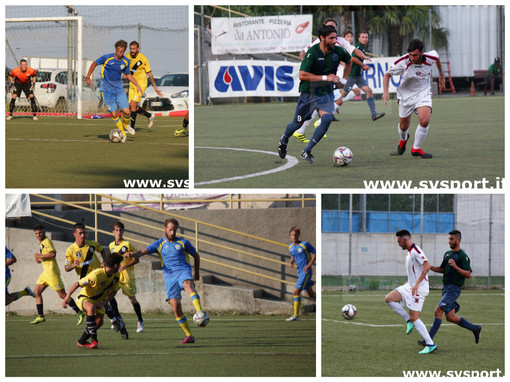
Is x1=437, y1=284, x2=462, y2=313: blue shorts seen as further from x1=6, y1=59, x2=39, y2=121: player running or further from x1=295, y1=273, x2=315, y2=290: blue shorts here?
x1=6, y1=59, x2=39, y2=121: player running

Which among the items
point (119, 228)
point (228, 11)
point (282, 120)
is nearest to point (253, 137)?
point (282, 120)

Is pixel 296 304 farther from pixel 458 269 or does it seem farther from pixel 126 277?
pixel 458 269

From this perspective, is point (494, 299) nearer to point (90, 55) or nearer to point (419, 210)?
point (419, 210)

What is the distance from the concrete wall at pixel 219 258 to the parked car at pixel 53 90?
14.5 feet

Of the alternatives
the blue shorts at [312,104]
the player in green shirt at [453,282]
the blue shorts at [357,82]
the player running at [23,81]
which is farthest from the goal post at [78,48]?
the player in green shirt at [453,282]

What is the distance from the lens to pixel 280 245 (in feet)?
41.1

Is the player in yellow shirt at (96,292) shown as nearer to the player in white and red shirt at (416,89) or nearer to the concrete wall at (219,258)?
the concrete wall at (219,258)

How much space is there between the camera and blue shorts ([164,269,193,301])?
863cm

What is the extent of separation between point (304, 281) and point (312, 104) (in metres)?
2.91

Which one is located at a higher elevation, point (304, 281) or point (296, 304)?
point (304, 281)

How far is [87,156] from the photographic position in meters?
11.3

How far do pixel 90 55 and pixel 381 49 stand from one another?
1180 cm

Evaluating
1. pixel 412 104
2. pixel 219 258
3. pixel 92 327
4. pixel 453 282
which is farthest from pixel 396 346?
pixel 219 258

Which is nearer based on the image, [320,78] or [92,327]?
[92,327]
